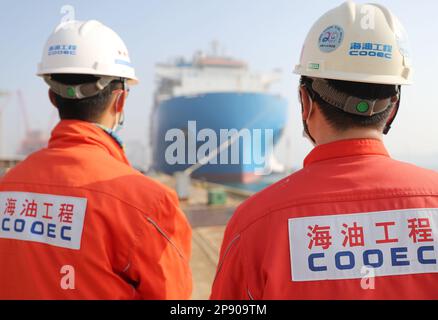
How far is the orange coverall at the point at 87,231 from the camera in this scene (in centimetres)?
146

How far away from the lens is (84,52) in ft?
6.46

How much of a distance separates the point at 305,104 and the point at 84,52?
1.25 metres

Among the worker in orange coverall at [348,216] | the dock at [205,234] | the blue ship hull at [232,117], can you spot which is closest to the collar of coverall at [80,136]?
the worker in orange coverall at [348,216]

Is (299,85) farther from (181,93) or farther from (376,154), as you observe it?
(181,93)

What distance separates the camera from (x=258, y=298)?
116cm

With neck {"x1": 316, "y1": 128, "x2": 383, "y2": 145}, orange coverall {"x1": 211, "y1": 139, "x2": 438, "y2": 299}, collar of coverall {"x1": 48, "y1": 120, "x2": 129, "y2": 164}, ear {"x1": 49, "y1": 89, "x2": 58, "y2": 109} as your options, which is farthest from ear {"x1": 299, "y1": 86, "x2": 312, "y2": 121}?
ear {"x1": 49, "y1": 89, "x2": 58, "y2": 109}

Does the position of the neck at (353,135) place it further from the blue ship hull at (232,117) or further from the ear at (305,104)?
the blue ship hull at (232,117)

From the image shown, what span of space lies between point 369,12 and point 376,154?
512 millimetres

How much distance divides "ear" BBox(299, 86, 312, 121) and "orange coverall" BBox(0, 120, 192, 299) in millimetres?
651

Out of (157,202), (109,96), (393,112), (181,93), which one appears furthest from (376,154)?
(181,93)

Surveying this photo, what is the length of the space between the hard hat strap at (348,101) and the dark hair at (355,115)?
0.04 feet

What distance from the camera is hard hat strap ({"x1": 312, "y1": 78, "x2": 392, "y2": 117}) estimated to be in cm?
123

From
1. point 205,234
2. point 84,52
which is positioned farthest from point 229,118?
point 84,52
